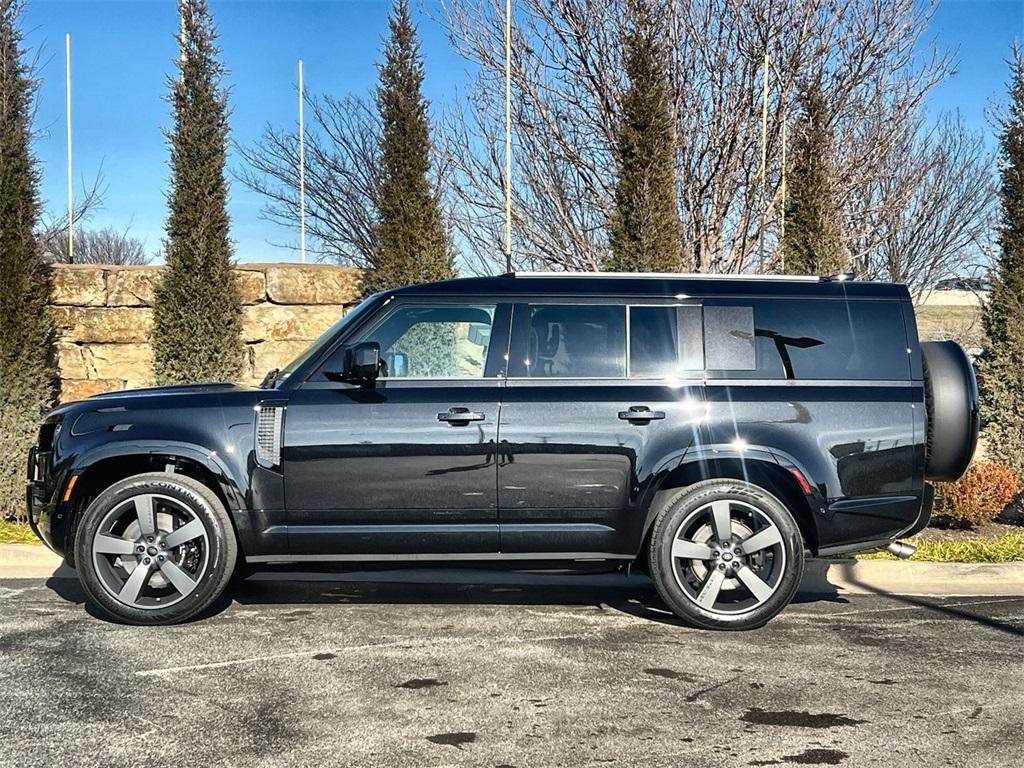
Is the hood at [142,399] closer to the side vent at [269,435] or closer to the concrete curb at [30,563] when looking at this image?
the side vent at [269,435]

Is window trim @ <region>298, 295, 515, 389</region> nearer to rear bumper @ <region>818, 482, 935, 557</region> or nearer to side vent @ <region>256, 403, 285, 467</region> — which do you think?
side vent @ <region>256, 403, 285, 467</region>

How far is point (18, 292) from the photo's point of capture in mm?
9414

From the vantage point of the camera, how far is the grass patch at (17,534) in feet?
26.5

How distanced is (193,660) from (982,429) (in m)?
7.30

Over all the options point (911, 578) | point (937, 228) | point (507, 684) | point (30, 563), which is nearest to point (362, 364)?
point (507, 684)

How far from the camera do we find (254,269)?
1153 centimetres

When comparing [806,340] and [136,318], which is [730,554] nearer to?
[806,340]

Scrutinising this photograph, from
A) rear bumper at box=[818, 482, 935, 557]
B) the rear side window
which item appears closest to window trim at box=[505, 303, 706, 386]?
the rear side window

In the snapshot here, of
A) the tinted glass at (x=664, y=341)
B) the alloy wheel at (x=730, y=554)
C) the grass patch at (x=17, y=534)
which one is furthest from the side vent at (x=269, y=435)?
the grass patch at (x=17, y=534)

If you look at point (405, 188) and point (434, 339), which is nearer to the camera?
point (434, 339)

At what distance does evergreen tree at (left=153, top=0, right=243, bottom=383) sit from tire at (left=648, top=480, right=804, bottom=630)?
A: 5.70m

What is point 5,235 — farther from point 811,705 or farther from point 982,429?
point 982,429

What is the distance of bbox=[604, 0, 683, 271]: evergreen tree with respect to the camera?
10.2 m

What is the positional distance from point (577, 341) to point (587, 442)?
1.97 feet
